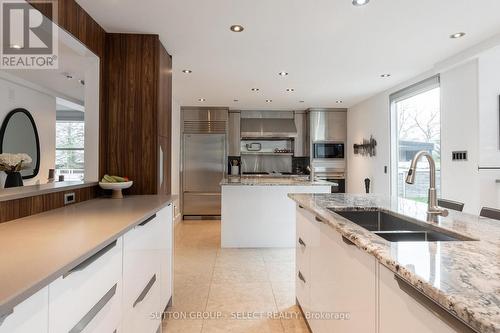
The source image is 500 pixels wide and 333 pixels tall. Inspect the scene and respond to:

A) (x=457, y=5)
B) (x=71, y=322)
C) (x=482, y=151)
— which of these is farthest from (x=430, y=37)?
(x=71, y=322)

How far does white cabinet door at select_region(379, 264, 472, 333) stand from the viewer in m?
0.69

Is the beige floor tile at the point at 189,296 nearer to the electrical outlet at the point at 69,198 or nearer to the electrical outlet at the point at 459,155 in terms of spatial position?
the electrical outlet at the point at 69,198

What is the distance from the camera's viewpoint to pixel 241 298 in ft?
8.36

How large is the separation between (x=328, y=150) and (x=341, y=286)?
5.16 meters

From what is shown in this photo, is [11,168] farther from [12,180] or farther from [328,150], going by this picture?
[328,150]

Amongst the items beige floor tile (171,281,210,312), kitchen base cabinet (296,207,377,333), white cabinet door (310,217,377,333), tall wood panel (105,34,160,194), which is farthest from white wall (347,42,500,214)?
tall wood panel (105,34,160,194)

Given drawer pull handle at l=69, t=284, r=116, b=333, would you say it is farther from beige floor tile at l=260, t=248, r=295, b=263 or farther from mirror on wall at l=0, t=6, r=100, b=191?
beige floor tile at l=260, t=248, r=295, b=263

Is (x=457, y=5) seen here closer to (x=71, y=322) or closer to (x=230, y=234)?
(x=71, y=322)

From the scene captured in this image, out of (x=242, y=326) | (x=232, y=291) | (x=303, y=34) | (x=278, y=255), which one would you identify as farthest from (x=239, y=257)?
(x=303, y=34)

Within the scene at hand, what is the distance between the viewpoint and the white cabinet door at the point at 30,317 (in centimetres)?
68

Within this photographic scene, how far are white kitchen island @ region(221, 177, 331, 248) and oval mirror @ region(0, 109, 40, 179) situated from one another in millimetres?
2227

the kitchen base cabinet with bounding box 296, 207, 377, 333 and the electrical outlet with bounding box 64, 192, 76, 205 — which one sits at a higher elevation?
the electrical outlet with bounding box 64, 192, 76, 205

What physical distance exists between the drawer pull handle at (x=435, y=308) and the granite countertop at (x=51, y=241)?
967mm

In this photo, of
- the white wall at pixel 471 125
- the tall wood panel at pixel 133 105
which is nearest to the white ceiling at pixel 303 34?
the tall wood panel at pixel 133 105
